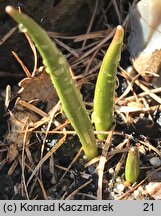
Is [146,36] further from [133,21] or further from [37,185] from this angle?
[37,185]

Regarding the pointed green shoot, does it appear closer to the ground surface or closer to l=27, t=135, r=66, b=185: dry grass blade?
the ground surface

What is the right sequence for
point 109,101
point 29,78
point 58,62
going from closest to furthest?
point 58,62 < point 109,101 < point 29,78

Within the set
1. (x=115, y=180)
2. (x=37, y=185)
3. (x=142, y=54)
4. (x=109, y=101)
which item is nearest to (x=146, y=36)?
(x=142, y=54)

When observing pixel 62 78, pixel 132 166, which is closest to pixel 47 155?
pixel 132 166

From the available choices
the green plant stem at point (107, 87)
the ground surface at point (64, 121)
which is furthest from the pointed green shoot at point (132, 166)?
the green plant stem at point (107, 87)

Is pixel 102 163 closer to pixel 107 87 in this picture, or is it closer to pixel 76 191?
pixel 76 191
